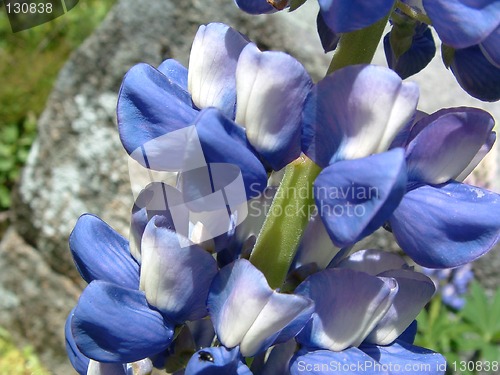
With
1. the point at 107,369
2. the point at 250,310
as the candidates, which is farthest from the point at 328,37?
the point at 107,369

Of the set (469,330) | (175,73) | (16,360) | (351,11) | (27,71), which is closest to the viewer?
(351,11)

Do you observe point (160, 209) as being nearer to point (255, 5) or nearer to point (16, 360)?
point (255, 5)

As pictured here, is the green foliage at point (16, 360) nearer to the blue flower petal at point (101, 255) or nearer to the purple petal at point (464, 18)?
the blue flower petal at point (101, 255)

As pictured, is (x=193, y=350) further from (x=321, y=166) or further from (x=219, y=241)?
(x=321, y=166)

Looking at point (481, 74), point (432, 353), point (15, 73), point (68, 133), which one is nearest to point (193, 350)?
point (432, 353)

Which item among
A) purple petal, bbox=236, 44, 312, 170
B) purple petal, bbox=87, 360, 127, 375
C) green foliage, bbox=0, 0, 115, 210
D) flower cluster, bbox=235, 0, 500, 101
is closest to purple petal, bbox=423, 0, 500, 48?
flower cluster, bbox=235, 0, 500, 101

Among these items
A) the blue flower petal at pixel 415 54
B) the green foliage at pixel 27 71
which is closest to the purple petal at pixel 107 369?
the blue flower petal at pixel 415 54
